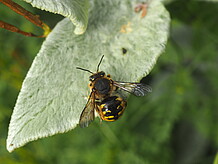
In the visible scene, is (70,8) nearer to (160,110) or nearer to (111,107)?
(111,107)

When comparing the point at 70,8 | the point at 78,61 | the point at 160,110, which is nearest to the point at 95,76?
the point at 78,61

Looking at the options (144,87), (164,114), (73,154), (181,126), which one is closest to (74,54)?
(144,87)

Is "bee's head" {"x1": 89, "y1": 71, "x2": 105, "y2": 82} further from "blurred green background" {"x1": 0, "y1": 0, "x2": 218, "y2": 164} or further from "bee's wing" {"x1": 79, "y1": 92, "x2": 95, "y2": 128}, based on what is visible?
"blurred green background" {"x1": 0, "y1": 0, "x2": 218, "y2": 164}

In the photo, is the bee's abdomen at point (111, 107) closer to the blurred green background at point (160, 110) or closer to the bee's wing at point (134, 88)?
the bee's wing at point (134, 88)

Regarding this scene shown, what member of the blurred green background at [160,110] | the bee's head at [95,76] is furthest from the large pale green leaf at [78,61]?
the blurred green background at [160,110]

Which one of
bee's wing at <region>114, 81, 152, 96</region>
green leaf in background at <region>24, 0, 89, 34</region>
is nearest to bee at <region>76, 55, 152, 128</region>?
bee's wing at <region>114, 81, 152, 96</region>
